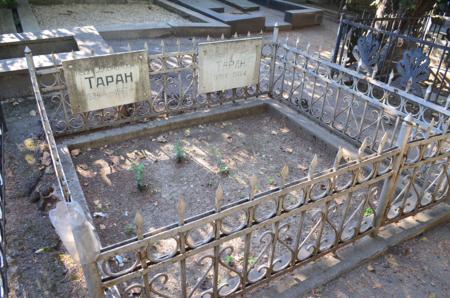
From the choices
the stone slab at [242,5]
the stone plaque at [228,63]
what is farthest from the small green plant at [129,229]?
the stone slab at [242,5]

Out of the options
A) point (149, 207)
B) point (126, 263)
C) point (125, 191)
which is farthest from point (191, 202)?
point (126, 263)

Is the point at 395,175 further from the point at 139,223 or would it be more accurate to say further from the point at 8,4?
the point at 8,4

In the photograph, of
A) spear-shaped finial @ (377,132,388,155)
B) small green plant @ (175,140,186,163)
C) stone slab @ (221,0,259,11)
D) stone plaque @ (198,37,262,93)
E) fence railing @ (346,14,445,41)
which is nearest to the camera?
spear-shaped finial @ (377,132,388,155)

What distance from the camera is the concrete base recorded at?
10.2ft

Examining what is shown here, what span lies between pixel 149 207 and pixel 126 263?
85 centimetres

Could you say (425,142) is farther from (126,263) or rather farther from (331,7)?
(331,7)

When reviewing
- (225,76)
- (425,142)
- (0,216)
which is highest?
(425,142)

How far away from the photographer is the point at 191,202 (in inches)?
171

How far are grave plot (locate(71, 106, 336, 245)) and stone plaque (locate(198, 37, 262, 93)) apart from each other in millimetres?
608

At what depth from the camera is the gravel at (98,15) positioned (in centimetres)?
1080

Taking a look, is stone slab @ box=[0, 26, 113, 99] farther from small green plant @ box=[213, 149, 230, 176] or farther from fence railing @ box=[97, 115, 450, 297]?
fence railing @ box=[97, 115, 450, 297]

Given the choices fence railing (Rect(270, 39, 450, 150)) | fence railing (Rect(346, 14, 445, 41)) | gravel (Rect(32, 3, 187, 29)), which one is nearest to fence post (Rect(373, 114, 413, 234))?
fence railing (Rect(270, 39, 450, 150))

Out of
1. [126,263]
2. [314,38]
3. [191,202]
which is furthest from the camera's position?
[314,38]

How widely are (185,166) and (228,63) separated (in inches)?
68.7
